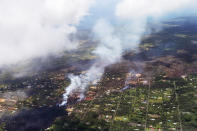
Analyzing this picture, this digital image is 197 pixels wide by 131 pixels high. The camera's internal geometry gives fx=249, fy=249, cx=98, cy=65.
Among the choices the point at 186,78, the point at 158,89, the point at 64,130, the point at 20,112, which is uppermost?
the point at 186,78

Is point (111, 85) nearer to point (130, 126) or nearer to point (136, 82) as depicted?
point (136, 82)

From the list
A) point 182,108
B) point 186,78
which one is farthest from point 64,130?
point 186,78

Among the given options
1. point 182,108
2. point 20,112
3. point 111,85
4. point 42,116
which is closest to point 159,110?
point 182,108

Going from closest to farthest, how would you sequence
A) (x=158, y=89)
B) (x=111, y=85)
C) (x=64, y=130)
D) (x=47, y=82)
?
(x=64, y=130), (x=158, y=89), (x=111, y=85), (x=47, y=82)

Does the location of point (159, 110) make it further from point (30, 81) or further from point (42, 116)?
point (30, 81)

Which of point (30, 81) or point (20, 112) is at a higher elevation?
point (30, 81)

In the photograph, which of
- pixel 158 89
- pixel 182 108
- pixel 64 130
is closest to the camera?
pixel 64 130

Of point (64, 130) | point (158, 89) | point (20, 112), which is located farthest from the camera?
point (158, 89)

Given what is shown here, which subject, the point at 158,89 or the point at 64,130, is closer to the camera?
the point at 64,130

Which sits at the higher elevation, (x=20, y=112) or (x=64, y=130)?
(x=20, y=112)
